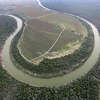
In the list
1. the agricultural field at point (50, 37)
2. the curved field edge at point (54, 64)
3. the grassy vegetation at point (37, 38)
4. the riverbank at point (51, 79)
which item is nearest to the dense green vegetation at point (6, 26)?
the agricultural field at point (50, 37)

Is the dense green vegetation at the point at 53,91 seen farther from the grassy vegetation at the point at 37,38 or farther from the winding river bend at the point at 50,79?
the grassy vegetation at the point at 37,38

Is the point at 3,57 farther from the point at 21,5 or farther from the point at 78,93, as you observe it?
the point at 21,5

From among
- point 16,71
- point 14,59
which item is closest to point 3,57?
point 14,59

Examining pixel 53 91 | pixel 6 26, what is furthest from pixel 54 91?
pixel 6 26

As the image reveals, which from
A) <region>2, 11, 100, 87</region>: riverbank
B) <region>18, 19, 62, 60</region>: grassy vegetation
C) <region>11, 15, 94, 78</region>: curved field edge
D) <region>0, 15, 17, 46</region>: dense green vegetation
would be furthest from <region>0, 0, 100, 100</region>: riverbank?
<region>0, 15, 17, 46</region>: dense green vegetation

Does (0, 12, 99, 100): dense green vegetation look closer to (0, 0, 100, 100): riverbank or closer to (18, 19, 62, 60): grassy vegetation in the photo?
(0, 0, 100, 100): riverbank
